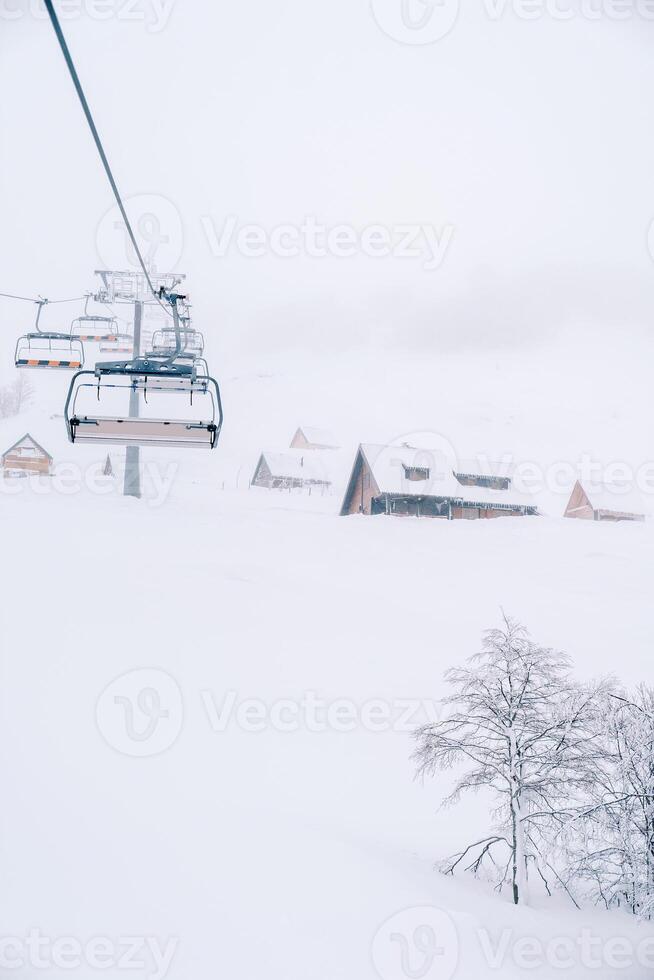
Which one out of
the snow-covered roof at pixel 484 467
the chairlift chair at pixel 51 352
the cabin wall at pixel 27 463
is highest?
the snow-covered roof at pixel 484 467

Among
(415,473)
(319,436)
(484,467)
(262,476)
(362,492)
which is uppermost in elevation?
(319,436)

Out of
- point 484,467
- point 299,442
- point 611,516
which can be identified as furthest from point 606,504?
point 299,442

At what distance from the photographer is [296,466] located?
26.5m

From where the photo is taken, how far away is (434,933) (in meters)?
6.58

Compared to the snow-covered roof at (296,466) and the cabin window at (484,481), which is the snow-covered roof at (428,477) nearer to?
the cabin window at (484,481)

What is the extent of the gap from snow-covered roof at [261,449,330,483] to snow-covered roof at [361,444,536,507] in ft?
16.9

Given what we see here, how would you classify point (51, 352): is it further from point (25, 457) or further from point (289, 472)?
point (289, 472)

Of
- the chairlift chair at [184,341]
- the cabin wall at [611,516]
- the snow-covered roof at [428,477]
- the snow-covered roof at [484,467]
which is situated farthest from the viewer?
the cabin wall at [611,516]

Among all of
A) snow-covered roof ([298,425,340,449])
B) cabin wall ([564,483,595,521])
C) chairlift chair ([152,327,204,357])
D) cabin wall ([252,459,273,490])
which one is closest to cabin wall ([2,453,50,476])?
cabin wall ([252,459,273,490])

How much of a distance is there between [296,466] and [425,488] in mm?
7677

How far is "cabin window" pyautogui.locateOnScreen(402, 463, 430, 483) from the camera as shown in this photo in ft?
67.4

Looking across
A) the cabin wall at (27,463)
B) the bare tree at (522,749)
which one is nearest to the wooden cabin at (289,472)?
the cabin wall at (27,463)

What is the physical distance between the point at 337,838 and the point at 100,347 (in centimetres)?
838

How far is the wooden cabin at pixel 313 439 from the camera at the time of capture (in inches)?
1264
